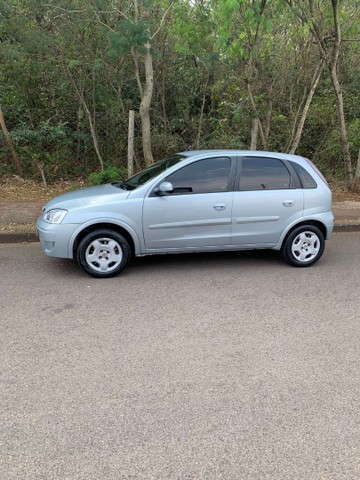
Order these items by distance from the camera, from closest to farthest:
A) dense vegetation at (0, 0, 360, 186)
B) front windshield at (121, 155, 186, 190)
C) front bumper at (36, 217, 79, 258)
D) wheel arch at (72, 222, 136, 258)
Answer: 1. front bumper at (36, 217, 79, 258)
2. wheel arch at (72, 222, 136, 258)
3. front windshield at (121, 155, 186, 190)
4. dense vegetation at (0, 0, 360, 186)

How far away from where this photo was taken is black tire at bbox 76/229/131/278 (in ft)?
17.9

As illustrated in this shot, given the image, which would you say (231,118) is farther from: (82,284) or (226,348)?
(226,348)

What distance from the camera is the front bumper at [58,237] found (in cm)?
538

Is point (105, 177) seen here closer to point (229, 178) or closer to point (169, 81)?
point (169, 81)

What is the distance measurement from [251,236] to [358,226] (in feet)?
12.0

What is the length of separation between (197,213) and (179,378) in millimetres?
2804

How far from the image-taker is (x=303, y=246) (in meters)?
6.15

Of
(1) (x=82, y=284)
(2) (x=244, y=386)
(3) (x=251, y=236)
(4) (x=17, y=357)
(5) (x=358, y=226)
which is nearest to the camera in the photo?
(2) (x=244, y=386)

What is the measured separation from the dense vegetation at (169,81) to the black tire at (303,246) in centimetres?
472

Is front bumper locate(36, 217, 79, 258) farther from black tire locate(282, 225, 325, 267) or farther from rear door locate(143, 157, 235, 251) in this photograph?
black tire locate(282, 225, 325, 267)

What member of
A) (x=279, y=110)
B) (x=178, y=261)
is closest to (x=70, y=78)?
(x=279, y=110)

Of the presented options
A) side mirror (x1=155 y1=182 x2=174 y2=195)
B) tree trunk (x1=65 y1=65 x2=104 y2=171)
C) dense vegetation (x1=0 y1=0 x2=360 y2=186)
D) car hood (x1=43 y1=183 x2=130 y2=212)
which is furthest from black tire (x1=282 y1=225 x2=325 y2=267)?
tree trunk (x1=65 y1=65 x2=104 y2=171)

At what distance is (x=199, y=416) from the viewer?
2863 mm

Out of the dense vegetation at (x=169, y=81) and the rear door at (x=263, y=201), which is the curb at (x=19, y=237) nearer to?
the rear door at (x=263, y=201)
